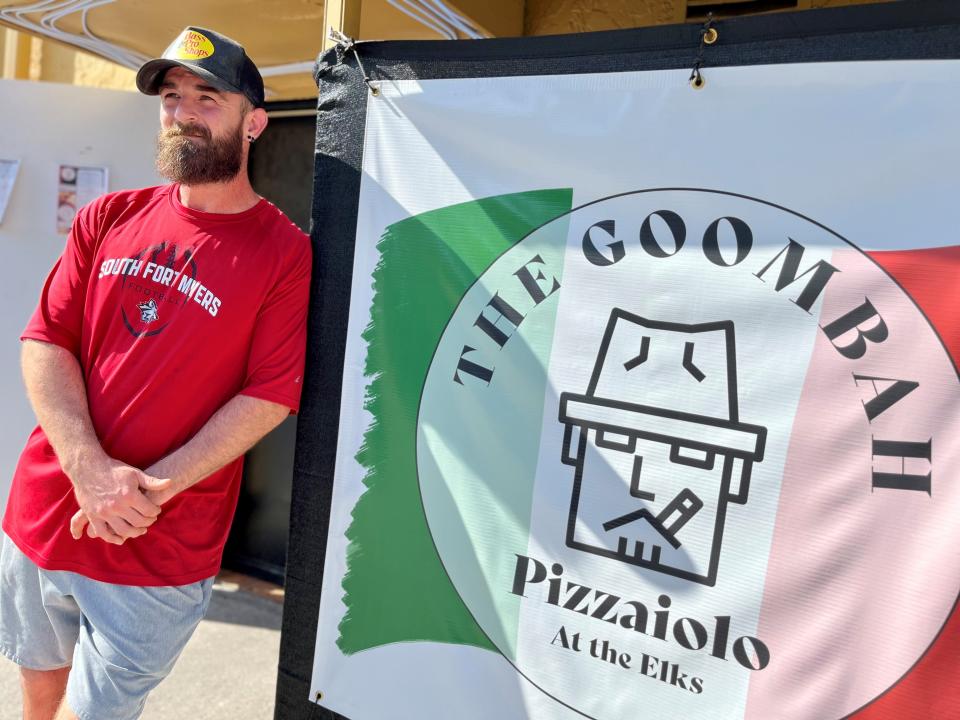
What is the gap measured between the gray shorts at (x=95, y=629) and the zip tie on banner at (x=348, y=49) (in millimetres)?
1236

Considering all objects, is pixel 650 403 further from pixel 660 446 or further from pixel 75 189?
pixel 75 189

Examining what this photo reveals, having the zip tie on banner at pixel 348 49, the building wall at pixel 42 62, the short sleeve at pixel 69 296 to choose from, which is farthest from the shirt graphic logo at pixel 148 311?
the building wall at pixel 42 62

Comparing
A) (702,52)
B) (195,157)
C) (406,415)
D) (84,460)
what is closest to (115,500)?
(84,460)

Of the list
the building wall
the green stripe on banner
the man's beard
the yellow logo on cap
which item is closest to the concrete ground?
the green stripe on banner

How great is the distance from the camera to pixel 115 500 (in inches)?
65.5

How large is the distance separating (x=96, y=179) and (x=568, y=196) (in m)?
2.53

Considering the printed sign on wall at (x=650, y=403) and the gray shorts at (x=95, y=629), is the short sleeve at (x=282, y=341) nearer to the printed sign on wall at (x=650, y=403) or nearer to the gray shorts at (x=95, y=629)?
the printed sign on wall at (x=650, y=403)

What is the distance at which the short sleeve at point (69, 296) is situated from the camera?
1837mm

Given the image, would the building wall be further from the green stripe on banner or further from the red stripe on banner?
the red stripe on banner

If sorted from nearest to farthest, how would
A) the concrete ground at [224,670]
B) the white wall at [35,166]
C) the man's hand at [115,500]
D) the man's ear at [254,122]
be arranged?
the man's hand at [115,500] → the man's ear at [254,122] → the concrete ground at [224,670] → the white wall at [35,166]

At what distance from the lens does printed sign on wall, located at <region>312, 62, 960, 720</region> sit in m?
1.30

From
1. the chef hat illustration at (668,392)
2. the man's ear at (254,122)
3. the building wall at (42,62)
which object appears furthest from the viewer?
the building wall at (42,62)

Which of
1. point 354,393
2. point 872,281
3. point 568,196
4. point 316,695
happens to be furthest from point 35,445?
point 872,281

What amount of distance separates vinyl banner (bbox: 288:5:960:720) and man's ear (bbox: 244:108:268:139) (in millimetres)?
283
